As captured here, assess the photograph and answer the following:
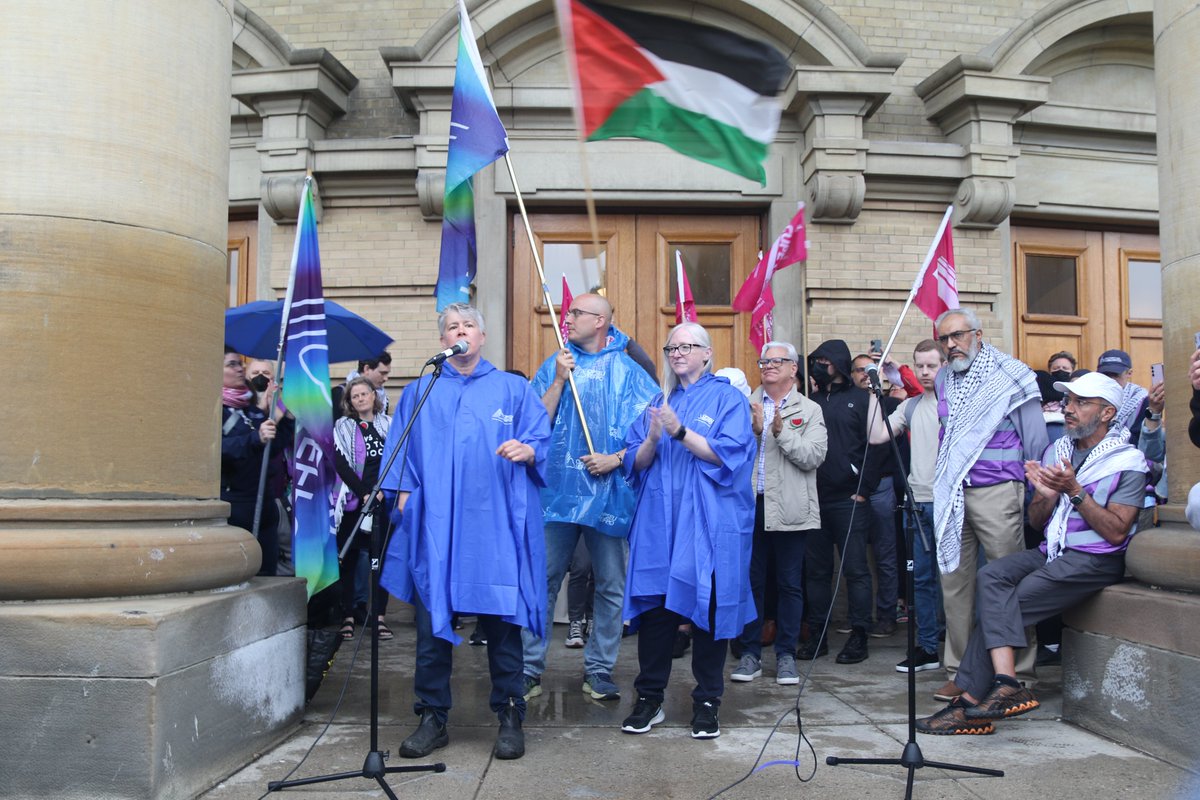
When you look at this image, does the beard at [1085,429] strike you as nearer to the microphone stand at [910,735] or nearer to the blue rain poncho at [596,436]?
the microphone stand at [910,735]

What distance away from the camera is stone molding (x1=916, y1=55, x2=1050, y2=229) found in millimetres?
9602

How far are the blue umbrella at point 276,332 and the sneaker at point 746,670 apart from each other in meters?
3.29

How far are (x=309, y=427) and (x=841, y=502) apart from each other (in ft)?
11.8

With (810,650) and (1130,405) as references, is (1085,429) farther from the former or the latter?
(810,650)

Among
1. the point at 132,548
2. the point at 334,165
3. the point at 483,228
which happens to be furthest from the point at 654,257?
the point at 132,548

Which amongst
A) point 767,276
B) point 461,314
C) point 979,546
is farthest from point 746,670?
point 767,276

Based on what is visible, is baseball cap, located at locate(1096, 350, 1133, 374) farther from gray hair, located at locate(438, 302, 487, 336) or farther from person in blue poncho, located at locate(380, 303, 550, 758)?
gray hair, located at locate(438, 302, 487, 336)

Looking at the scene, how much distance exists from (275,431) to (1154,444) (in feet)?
16.1

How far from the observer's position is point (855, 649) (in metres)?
7.11

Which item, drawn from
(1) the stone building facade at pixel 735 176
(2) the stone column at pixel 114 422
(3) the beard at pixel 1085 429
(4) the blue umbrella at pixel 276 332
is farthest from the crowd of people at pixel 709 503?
(1) the stone building facade at pixel 735 176

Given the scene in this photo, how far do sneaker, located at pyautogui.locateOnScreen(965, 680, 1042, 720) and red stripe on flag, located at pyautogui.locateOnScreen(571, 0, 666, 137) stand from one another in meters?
3.28

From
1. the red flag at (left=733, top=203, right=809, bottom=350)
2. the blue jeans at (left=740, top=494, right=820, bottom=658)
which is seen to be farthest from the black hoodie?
the red flag at (left=733, top=203, right=809, bottom=350)

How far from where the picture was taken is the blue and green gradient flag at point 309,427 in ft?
18.9

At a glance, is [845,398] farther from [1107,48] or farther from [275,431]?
[1107,48]
